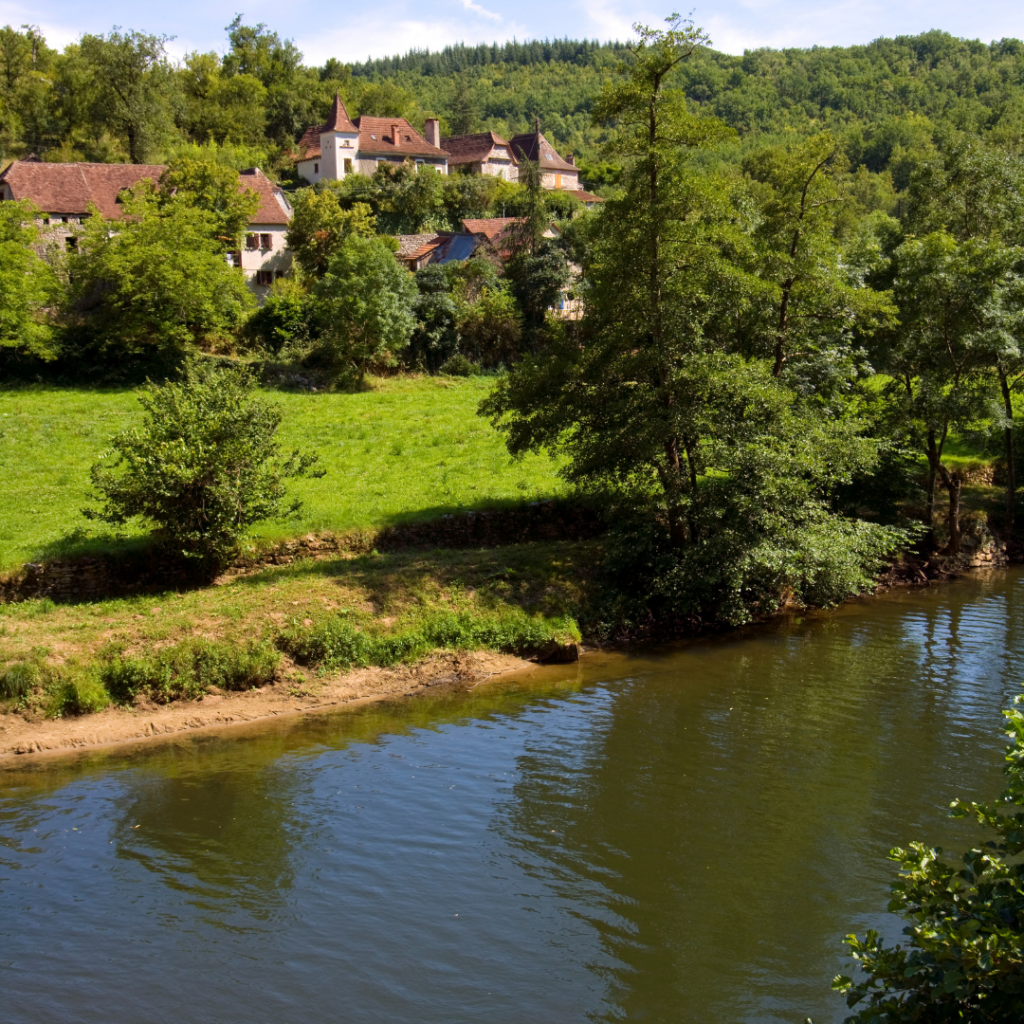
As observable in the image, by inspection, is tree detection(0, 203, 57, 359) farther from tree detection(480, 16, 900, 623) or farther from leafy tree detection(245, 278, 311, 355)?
tree detection(480, 16, 900, 623)

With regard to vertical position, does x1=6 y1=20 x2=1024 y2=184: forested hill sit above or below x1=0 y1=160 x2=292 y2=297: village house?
above

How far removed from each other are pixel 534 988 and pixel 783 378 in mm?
16139

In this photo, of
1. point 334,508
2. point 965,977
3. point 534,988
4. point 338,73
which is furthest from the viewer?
point 338,73

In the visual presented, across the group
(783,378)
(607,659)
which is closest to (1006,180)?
(783,378)

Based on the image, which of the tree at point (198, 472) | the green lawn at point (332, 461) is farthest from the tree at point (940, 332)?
the tree at point (198, 472)

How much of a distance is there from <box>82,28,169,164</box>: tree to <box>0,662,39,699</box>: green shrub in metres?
63.0

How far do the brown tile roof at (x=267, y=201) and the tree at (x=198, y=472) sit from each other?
33.8 metres

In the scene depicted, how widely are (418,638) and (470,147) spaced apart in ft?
255

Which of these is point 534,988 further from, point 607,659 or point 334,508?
point 334,508

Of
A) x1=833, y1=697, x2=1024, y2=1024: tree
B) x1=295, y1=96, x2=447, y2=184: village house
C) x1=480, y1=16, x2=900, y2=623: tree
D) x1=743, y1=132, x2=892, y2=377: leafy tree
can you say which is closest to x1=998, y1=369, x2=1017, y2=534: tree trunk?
x1=743, y1=132, x2=892, y2=377: leafy tree

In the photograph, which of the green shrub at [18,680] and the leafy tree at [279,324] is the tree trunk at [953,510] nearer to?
the green shrub at [18,680]

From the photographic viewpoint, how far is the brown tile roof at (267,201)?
51.5 m

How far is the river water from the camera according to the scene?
27.6 feet

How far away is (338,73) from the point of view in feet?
337
